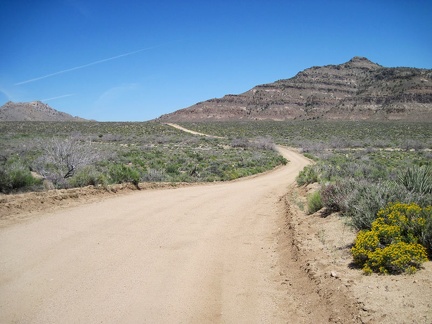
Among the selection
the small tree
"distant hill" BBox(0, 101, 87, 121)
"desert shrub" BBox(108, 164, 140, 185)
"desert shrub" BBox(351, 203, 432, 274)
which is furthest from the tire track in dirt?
"distant hill" BBox(0, 101, 87, 121)

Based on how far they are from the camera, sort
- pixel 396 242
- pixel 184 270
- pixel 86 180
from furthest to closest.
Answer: pixel 86 180 < pixel 184 270 < pixel 396 242

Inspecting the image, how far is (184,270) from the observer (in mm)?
5699

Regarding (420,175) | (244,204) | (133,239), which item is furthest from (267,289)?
(244,204)

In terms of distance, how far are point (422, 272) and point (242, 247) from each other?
11.2 feet

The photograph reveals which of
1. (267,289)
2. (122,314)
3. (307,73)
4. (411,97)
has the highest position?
(307,73)

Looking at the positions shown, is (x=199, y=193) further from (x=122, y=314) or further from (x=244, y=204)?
(x=122, y=314)

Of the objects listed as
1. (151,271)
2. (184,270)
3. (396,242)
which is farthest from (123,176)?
(396,242)

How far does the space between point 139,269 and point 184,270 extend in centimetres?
78

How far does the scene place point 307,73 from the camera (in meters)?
173

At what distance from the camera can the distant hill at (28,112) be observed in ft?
514

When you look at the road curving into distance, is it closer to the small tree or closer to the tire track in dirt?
the tire track in dirt

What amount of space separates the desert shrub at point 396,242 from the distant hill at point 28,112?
174 metres

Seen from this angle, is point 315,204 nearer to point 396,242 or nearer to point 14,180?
point 396,242

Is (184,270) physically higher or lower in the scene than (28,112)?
lower
